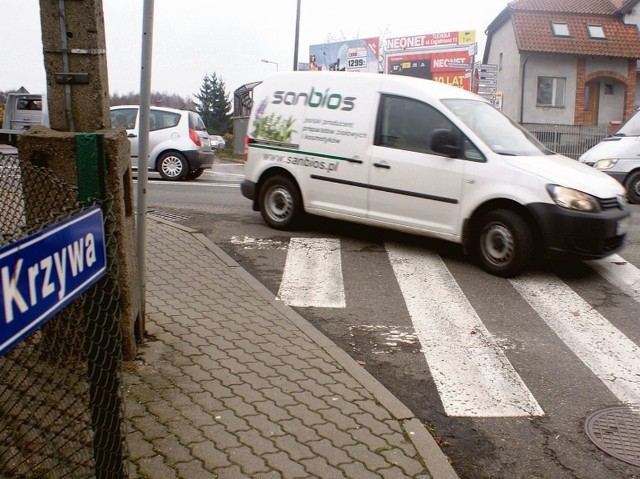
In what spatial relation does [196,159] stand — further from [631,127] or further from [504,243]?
[504,243]

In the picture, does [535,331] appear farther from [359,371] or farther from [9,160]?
[9,160]

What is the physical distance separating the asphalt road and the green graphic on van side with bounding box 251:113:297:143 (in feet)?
4.09

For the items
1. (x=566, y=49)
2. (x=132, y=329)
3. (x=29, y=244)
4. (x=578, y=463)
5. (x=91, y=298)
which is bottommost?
(x=578, y=463)

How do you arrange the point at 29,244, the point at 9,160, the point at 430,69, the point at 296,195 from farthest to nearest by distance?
the point at 430,69, the point at 296,195, the point at 9,160, the point at 29,244

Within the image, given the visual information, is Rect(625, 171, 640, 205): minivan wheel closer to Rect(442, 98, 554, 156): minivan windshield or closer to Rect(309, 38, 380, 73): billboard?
Rect(442, 98, 554, 156): minivan windshield

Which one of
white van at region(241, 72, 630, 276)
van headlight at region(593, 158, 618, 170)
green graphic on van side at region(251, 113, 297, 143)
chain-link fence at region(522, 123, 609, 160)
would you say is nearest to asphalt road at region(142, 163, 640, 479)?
white van at region(241, 72, 630, 276)

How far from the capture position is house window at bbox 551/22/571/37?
37000 mm

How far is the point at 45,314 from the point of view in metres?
Answer: 2.06

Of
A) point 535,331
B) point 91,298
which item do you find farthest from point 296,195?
point 91,298

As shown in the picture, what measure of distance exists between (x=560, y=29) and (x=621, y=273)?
32.3 m


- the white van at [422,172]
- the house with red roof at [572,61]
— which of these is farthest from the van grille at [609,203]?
the house with red roof at [572,61]

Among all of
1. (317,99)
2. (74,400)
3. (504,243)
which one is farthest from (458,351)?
(317,99)

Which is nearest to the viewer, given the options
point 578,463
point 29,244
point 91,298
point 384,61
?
point 29,244

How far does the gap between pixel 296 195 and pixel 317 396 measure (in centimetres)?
516
